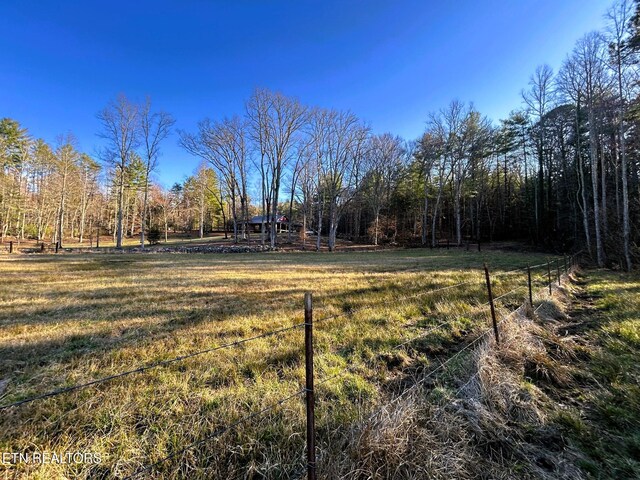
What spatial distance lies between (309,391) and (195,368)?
2.18 meters

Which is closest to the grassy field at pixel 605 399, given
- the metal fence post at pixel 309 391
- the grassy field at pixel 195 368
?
the grassy field at pixel 195 368

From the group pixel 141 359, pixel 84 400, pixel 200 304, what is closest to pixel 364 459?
pixel 84 400

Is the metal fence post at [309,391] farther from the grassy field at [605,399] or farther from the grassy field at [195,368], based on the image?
the grassy field at [605,399]

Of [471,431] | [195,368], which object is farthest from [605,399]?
[195,368]

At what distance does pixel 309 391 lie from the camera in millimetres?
1952

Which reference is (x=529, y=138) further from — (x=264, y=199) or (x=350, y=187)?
(x=264, y=199)

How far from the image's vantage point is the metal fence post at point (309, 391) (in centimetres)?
182

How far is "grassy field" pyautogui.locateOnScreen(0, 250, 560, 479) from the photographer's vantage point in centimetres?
218

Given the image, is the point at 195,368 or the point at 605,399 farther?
the point at 195,368

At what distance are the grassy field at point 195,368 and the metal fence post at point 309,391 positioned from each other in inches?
13.8

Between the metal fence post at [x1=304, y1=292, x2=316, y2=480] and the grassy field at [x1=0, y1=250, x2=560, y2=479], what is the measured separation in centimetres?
35

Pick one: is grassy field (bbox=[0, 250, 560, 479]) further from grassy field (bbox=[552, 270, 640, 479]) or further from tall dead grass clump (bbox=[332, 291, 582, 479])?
grassy field (bbox=[552, 270, 640, 479])

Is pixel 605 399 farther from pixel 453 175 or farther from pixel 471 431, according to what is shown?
pixel 453 175

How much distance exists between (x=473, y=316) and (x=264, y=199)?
29540 millimetres
